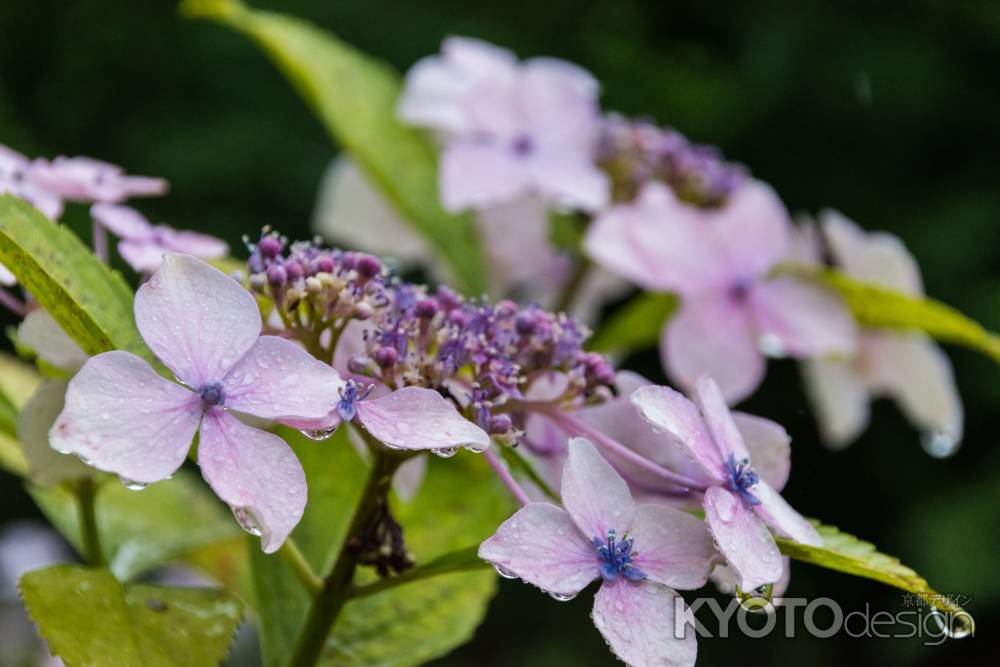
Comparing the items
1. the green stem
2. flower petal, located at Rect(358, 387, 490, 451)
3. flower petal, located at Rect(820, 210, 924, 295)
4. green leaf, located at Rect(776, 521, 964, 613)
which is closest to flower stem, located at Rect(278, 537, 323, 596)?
the green stem

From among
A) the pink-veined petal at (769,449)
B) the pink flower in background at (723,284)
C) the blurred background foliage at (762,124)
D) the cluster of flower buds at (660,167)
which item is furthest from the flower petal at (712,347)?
the blurred background foliage at (762,124)

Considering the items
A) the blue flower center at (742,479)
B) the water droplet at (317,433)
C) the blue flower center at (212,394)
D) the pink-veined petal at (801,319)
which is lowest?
the pink-veined petal at (801,319)

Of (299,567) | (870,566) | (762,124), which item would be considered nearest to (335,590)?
(299,567)

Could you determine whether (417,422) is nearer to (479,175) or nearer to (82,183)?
(82,183)

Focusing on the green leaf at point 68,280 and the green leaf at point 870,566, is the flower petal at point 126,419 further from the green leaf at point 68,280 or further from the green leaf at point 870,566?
the green leaf at point 870,566

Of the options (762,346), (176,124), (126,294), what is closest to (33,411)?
(126,294)

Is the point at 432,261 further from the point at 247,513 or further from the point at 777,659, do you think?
the point at 777,659

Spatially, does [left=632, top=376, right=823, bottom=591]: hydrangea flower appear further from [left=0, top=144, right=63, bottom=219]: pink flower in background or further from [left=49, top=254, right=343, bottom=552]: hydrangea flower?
[left=0, top=144, right=63, bottom=219]: pink flower in background
